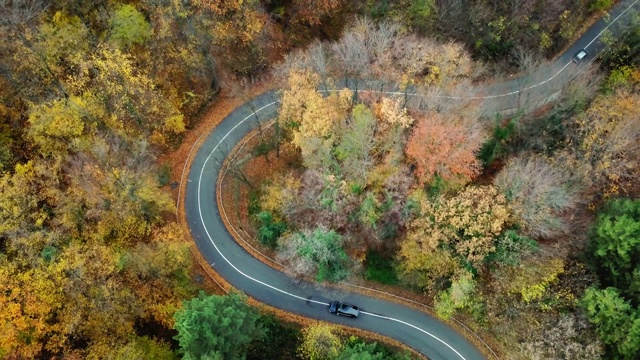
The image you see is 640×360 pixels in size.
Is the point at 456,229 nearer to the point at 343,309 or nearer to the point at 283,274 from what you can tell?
the point at 343,309

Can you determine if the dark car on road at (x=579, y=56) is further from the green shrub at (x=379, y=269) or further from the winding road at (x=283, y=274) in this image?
the green shrub at (x=379, y=269)

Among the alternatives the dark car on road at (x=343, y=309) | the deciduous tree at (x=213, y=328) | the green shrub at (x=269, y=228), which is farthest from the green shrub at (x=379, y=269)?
the deciduous tree at (x=213, y=328)

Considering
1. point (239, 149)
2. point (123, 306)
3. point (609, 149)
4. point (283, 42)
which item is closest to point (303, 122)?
point (239, 149)

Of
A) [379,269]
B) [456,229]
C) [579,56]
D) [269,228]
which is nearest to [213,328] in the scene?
[269,228]

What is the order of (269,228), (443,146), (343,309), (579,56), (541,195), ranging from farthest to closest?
(579,56), (269,228), (343,309), (443,146), (541,195)

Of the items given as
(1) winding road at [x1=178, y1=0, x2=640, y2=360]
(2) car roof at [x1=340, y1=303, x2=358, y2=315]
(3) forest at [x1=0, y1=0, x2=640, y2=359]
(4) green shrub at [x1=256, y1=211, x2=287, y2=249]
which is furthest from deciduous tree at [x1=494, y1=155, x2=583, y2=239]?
(4) green shrub at [x1=256, y1=211, x2=287, y2=249]

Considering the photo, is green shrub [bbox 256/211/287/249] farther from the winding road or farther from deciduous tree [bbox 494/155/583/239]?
deciduous tree [bbox 494/155/583/239]

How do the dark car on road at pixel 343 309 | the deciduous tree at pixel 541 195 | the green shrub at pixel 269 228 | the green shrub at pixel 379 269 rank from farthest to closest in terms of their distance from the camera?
the green shrub at pixel 379 269 → the green shrub at pixel 269 228 → the dark car on road at pixel 343 309 → the deciduous tree at pixel 541 195
